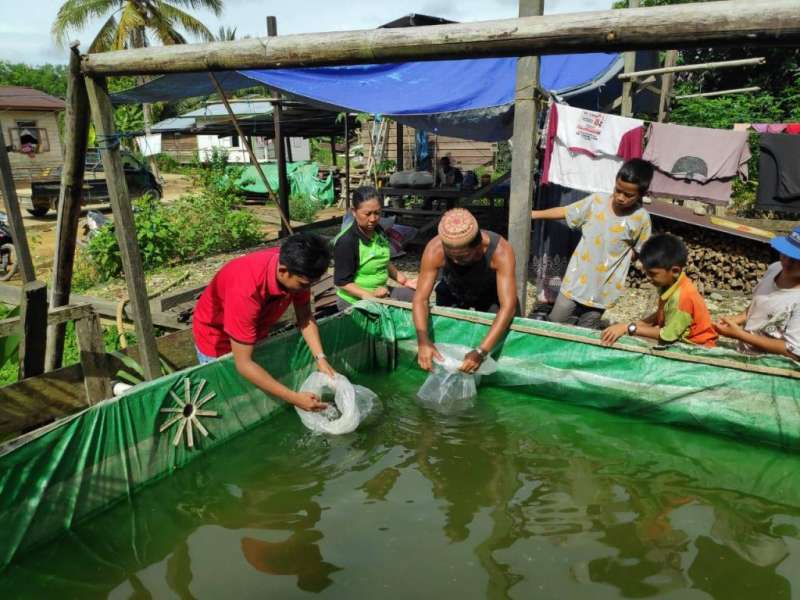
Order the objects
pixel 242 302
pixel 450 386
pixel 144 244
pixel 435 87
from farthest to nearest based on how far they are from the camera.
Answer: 1. pixel 144 244
2. pixel 435 87
3. pixel 450 386
4. pixel 242 302

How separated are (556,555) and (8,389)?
8.38 ft

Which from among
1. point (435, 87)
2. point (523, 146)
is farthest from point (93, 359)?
point (435, 87)

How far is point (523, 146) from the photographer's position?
362cm

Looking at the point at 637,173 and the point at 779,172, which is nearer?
the point at 637,173

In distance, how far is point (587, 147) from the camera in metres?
5.23

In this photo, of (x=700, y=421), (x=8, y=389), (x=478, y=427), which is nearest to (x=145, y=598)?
(x=8, y=389)

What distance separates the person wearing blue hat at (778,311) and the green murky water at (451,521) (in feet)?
2.17

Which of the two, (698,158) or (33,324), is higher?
(698,158)

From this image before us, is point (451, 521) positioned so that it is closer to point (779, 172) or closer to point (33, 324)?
point (33, 324)

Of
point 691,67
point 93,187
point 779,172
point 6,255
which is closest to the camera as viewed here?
point 691,67

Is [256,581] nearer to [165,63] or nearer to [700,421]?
[165,63]

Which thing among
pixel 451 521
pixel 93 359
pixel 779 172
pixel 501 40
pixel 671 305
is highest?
pixel 501 40

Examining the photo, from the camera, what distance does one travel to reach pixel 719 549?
7.96 ft

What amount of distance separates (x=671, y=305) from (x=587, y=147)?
261cm
